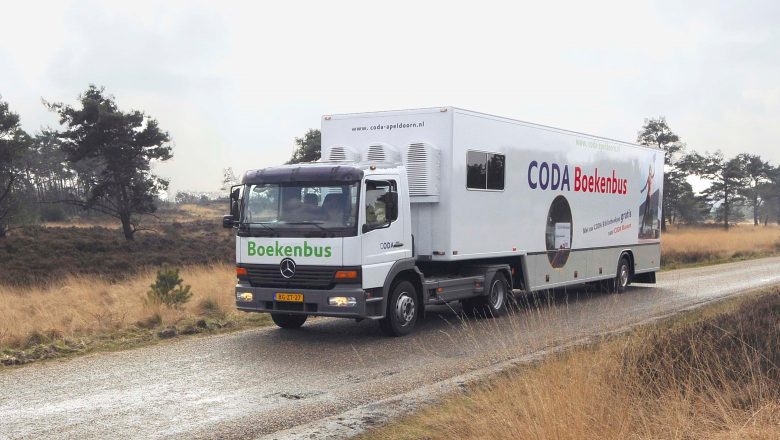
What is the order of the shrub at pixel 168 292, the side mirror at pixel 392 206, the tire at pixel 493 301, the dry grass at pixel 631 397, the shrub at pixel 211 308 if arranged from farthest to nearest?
the shrub at pixel 168 292 < the shrub at pixel 211 308 < the tire at pixel 493 301 < the side mirror at pixel 392 206 < the dry grass at pixel 631 397

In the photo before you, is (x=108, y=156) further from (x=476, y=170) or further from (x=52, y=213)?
(x=476, y=170)

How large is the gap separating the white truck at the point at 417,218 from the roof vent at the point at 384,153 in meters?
0.02

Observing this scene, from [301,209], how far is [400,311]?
7.11 ft

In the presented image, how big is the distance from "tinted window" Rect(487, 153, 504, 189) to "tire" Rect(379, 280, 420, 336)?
2.68 meters

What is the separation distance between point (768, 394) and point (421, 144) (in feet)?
23.2

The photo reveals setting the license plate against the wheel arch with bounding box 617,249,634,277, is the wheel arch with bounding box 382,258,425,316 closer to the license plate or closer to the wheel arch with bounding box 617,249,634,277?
the license plate

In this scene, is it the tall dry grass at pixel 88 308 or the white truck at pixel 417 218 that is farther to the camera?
the tall dry grass at pixel 88 308

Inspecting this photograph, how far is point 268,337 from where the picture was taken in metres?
11.2

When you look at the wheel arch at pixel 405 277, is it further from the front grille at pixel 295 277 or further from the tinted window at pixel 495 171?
the tinted window at pixel 495 171

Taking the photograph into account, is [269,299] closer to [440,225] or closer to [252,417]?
[440,225]

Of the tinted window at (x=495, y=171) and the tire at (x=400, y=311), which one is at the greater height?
the tinted window at (x=495, y=171)

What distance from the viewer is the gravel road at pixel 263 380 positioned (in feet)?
21.5

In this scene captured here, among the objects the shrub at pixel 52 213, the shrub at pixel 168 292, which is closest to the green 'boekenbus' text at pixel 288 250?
the shrub at pixel 168 292

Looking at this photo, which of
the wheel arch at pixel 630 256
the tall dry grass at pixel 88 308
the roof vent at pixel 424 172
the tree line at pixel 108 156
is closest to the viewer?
the tall dry grass at pixel 88 308
